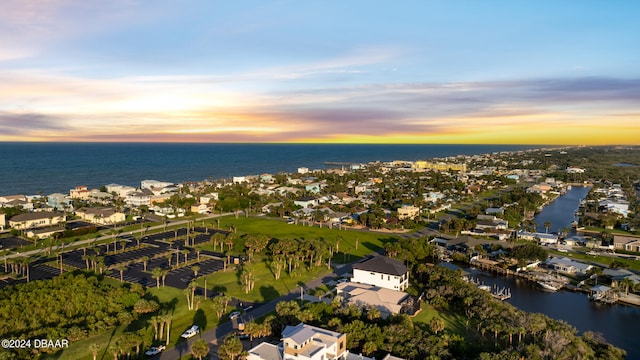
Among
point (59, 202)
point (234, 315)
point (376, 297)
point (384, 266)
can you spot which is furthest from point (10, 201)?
point (376, 297)

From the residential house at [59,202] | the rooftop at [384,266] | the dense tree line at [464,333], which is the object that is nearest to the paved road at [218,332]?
the dense tree line at [464,333]

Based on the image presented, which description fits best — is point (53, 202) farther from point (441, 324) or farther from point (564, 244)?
point (564, 244)

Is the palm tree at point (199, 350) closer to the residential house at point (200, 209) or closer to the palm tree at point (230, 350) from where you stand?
the palm tree at point (230, 350)

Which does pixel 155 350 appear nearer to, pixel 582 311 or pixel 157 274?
pixel 157 274

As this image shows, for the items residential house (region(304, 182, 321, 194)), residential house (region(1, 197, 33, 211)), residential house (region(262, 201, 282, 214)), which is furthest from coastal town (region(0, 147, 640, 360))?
residential house (region(304, 182, 321, 194))

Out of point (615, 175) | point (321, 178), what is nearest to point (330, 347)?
point (321, 178)

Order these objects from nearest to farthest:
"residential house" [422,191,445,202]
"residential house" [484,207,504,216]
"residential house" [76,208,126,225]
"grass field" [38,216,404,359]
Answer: "grass field" [38,216,404,359], "residential house" [76,208,126,225], "residential house" [484,207,504,216], "residential house" [422,191,445,202]

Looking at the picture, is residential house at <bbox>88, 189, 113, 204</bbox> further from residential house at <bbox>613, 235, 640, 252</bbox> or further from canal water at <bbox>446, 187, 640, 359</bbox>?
residential house at <bbox>613, 235, 640, 252</bbox>
